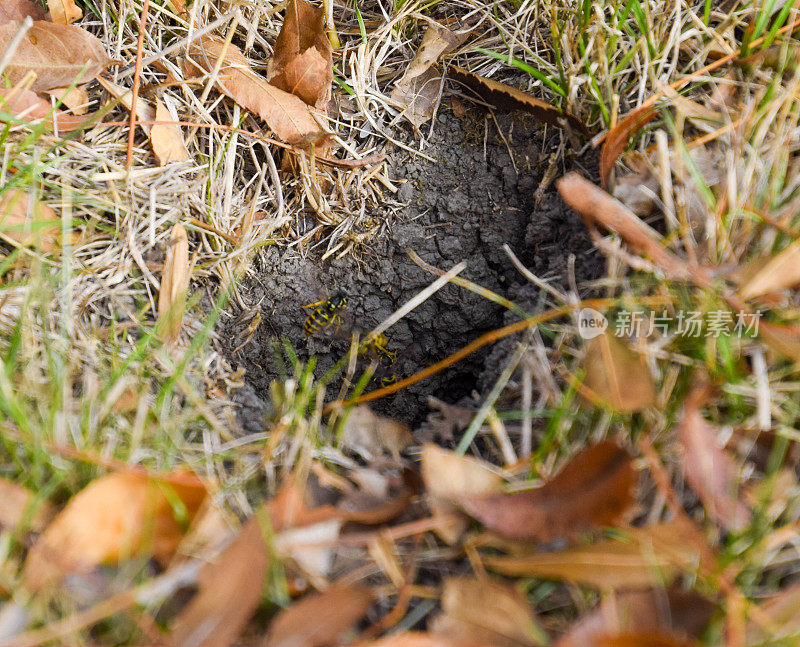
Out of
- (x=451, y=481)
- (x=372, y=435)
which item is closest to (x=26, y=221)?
(x=372, y=435)

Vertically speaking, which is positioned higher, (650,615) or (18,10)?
(18,10)

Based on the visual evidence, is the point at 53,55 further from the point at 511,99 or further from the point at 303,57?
the point at 511,99

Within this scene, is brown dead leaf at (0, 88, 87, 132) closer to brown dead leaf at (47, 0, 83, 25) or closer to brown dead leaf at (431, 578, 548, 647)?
brown dead leaf at (47, 0, 83, 25)

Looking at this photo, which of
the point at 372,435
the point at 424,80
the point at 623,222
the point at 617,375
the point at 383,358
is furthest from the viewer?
the point at 383,358

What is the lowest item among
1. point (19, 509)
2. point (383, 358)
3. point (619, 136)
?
point (383, 358)

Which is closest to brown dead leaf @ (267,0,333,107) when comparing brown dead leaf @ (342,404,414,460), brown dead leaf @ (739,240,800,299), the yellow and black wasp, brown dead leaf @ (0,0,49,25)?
brown dead leaf @ (0,0,49,25)

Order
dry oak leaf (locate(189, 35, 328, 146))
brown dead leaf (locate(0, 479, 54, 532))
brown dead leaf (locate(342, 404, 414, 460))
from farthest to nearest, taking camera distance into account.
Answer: dry oak leaf (locate(189, 35, 328, 146)), brown dead leaf (locate(342, 404, 414, 460)), brown dead leaf (locate(0, 479, 54, 532))

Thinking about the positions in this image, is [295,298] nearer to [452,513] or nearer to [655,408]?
[452,513]

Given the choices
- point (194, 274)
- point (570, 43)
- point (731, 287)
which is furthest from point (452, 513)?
point (570, 43)
